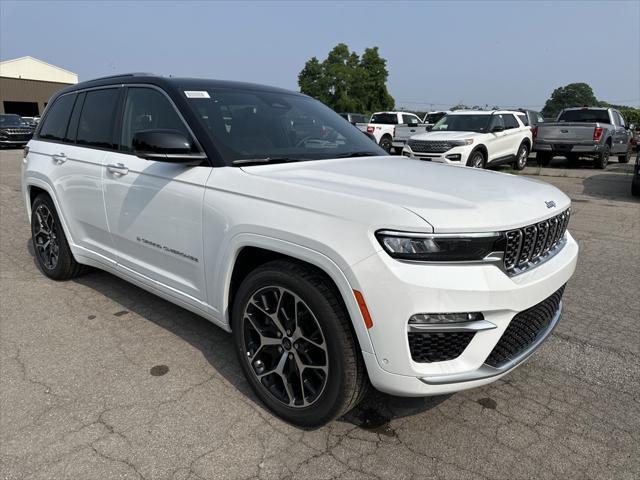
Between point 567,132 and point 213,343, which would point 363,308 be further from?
point 567,132

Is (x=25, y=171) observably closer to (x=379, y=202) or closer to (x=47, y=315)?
(x=47, y=315)

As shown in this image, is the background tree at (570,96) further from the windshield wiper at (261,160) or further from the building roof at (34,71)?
the windshield wiper at (261,160)

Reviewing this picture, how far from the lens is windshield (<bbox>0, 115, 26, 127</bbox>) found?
22408mm

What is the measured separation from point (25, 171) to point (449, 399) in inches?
176

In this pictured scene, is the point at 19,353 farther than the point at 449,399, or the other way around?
the point at 19,353

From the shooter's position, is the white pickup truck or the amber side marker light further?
the white pickup truck

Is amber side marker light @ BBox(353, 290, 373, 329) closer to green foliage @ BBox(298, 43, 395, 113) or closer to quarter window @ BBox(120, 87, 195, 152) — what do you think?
quarter window @ BBox(120, 87, 195, 152)

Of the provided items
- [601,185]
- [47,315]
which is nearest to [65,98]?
[47,315]

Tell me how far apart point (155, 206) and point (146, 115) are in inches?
29.1

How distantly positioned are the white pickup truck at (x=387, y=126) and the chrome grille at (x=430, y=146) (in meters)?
6.95

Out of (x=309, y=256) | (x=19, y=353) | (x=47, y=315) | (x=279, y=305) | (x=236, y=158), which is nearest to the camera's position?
(x=309, y=256)

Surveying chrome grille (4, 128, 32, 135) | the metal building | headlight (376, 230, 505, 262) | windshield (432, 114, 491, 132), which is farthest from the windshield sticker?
the metal building

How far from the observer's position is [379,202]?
2.17 metres

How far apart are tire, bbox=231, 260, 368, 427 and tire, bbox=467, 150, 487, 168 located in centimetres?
1066
